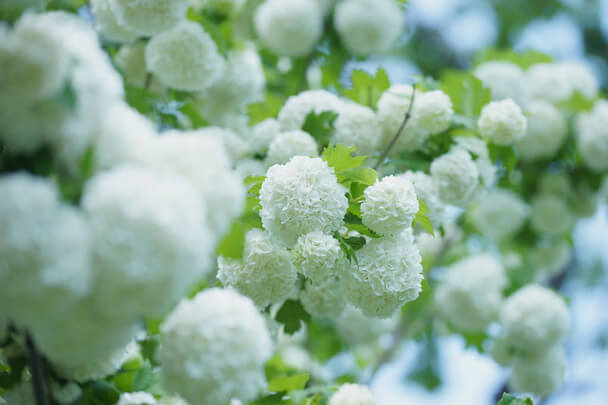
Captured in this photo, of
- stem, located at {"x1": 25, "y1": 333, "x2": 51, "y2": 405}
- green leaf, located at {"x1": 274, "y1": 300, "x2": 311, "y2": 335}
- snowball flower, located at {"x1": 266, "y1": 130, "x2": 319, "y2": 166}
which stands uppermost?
snowball flower, located at {"x1": 266, "y1": 130, "x2": 319, "y2": 166}

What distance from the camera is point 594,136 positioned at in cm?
255

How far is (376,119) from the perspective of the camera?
1780mm

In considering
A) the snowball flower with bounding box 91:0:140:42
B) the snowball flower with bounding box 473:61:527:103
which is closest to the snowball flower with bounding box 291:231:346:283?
the snowball flower with bounding box 91:0:140:42

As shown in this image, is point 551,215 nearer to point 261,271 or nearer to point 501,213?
point 501,213

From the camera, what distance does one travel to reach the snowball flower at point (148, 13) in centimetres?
141

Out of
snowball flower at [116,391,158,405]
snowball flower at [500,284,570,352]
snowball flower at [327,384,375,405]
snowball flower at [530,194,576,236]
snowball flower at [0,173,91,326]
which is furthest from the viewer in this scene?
snowball flower at [530,194,576,236]

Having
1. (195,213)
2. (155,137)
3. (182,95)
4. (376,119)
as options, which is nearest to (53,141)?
(155,137)

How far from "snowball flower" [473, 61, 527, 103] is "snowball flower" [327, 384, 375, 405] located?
1.47 meters

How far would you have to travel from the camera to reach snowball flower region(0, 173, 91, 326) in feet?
2.47

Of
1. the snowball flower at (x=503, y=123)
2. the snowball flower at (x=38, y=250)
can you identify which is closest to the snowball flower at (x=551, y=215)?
the snowball flower at (x=503, y=123)

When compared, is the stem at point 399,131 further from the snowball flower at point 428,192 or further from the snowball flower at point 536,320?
the snowball flower at point 536,320

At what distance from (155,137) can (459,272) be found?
7.18 ft

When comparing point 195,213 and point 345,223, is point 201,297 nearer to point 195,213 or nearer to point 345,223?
point 195,213

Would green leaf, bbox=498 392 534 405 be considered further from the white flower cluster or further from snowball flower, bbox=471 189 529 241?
snowball flower, bbox=471 189 529 241
